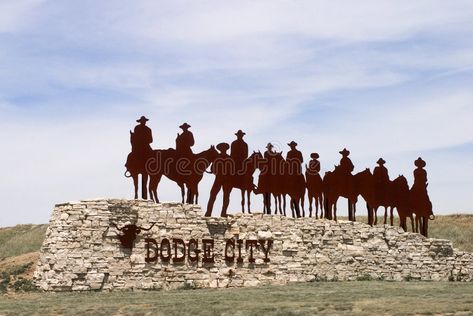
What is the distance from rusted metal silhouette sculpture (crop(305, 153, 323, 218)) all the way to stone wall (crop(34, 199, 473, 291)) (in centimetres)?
123

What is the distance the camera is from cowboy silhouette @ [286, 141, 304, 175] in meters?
31.7

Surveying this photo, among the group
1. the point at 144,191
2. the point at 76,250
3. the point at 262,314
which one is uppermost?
the point at 144,191

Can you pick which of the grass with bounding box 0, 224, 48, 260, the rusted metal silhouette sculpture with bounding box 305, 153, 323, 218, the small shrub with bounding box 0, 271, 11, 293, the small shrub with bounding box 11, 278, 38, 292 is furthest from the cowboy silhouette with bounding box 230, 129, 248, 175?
the grass with bounding box 0, 224, 48, 260

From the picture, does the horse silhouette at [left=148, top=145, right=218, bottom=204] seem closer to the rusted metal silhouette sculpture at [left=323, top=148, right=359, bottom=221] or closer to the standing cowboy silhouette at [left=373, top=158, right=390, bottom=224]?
the rusted metal silhouette sculpture at [left=323, top=148, right=359, bottom=221]

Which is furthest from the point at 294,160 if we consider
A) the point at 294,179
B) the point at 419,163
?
the point at 419,163

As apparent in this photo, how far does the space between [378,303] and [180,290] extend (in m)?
7.80

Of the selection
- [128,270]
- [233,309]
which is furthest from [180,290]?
[233,309]

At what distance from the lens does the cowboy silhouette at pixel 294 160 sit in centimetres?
3167

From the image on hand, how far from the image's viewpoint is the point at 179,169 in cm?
2897

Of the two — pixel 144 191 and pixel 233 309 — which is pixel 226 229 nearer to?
pixel 144 191

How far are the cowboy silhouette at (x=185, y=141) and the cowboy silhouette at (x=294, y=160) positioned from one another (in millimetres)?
4409

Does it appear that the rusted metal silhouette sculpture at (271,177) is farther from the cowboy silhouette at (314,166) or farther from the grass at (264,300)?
the grass at (264,300)

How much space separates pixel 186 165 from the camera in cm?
2908

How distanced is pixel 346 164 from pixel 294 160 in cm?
254
